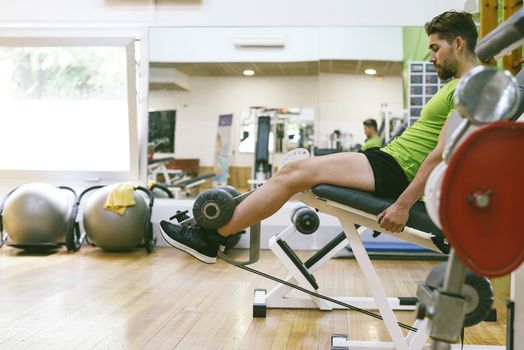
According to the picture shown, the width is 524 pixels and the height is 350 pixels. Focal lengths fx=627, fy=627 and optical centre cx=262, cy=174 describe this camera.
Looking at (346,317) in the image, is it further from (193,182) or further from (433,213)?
(193,182)

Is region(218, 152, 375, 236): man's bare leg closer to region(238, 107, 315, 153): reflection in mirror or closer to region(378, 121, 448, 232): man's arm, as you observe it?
region(378, 121, 448, 232): man's arm

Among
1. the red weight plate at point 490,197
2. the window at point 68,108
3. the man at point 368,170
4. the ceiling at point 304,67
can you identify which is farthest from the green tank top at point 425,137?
the window at point 68,108

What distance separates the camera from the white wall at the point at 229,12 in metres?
5.25

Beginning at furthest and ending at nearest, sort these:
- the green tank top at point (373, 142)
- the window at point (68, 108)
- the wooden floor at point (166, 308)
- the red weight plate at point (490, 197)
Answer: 1. the window at point (68, 108)
2. the green tank top at point (373, 142)
3. the wooden floor at point (166, 308)
4. the red weight plate at point (490, 197)

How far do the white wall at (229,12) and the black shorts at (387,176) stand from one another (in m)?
3.32

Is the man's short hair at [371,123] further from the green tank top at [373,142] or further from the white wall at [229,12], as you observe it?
the white wall at [229,12]

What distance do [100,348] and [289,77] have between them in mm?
3571

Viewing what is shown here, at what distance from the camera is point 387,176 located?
217 centimetres

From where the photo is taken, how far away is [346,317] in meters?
2.86

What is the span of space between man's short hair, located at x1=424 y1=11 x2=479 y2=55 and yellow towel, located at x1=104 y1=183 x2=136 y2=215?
3144mm

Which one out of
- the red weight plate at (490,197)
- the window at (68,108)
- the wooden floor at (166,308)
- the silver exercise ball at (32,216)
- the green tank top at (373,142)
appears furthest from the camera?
the window at (68,108)

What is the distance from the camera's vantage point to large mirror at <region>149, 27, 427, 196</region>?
5.34 meters

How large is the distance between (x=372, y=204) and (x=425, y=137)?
38 cm

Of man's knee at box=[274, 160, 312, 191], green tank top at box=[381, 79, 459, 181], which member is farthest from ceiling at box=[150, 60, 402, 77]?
man's knee at box=[274, 160, 312, 191]
